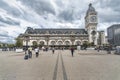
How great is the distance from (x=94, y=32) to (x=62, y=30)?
32992 mm

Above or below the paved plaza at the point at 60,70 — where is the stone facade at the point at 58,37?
above

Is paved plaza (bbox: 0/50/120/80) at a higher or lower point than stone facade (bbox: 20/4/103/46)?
lower

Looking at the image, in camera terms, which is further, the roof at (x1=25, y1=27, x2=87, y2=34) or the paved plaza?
the roof at (x1=25, y1=27, x2=87, y2=34)

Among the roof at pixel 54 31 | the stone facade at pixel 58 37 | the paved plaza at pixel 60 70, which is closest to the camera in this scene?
the paved plaza at pixel 60 70

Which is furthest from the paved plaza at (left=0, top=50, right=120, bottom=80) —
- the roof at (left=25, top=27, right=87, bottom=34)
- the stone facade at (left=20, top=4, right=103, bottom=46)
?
the roof at (left=25, top=27, right=87, bottom=34)

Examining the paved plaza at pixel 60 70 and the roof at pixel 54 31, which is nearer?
the paved plaza at pixel 60 70

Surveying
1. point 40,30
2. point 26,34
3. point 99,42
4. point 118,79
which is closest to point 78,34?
point 99,42

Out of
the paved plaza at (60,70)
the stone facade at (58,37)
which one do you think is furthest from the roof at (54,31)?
the paved plaza at (60,70)

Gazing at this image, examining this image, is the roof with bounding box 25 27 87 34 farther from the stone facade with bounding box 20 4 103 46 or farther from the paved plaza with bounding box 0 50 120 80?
the paved plaza with bounding box 0 50 120 80

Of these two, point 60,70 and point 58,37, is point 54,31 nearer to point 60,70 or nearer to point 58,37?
point 58,37

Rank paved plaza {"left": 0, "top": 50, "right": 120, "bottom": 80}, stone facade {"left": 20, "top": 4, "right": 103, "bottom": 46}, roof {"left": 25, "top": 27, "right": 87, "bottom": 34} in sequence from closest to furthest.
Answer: paved plaza {"left": 0, "top": 50, "right": 120, "bottom": 80}, stone facade {"left": 20, "top": 4, "right": 103, "bottom": 46}, roof {"left": 25, "top": 27, "right": 87, "bottom": 34}

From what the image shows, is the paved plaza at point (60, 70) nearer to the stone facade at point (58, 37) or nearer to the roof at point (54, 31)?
the stone facade at point (58, 37)

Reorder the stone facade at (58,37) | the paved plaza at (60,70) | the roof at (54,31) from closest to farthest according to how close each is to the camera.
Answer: the paved plaza at (60,70) → the stone facade at (58,37) → the roof at (54,31)

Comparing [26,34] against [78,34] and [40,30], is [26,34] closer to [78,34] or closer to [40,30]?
[40,30]
